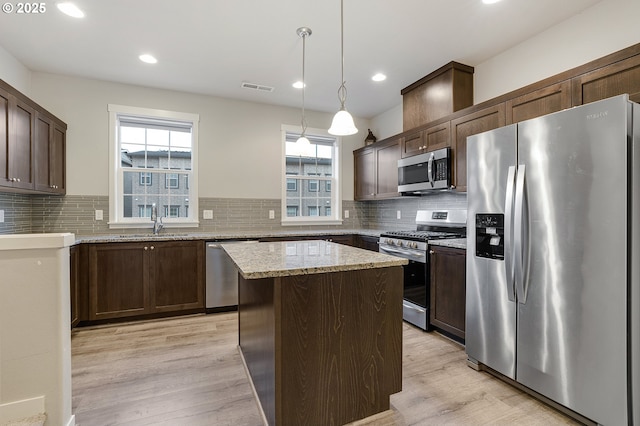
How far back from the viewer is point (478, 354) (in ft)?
7.59

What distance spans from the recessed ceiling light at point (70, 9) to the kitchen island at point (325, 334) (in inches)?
93.8

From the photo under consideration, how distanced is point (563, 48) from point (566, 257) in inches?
76.4

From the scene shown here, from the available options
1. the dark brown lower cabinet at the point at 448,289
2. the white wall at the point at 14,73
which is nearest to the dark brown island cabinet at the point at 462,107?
the dark brown lower cabinet at the point at 448,289

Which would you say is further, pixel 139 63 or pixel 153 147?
pixel 153 147

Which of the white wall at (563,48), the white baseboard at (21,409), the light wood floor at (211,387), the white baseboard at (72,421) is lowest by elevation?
the light wood floor at (211,387)

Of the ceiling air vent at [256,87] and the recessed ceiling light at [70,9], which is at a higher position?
the ceiling air vent at [256,87]

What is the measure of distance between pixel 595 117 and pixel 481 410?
1.78 metres

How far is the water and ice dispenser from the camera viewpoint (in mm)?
2150

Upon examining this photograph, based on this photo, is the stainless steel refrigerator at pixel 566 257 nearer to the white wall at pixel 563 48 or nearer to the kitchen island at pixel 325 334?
the kitchen island at pixel 325 334

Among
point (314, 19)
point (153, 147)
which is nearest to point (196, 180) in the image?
point (153, 147)

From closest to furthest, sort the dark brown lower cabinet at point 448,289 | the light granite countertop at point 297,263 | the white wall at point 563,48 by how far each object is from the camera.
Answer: the light granite countertop at point 297,263, the white wall at point 563,48, the dark brown lower cabinet at point 448,289

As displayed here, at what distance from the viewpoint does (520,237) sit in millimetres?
1947

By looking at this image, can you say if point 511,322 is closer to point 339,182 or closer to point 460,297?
point 460,297

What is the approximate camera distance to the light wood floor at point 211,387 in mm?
1802
